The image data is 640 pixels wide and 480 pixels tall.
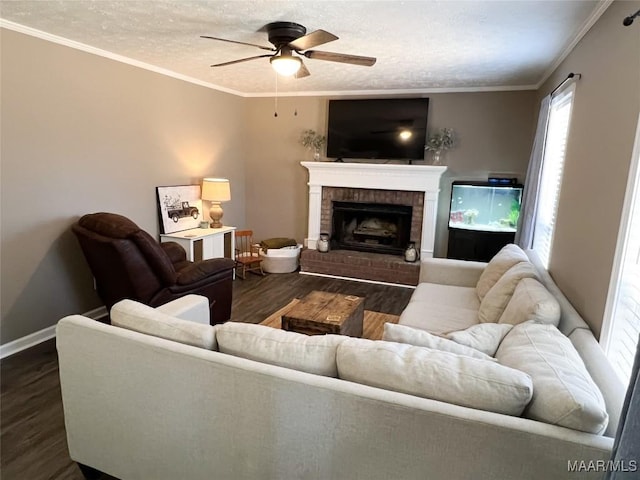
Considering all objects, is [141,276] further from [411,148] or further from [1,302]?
[411,148]

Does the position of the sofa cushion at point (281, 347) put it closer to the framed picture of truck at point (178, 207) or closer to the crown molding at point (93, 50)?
the crown molding at point (93, 50)

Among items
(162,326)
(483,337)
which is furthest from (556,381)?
(162,326)

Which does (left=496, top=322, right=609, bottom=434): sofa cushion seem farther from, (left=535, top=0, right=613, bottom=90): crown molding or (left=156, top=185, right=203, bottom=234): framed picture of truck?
(left=156, top=185, right=203, bottom=234): framed picture of truck

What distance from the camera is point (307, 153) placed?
19.8ft

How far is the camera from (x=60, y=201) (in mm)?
3533

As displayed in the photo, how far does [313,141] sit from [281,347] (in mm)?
4618

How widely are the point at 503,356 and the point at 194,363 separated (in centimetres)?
131

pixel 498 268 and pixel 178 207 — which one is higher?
pixel 178 207

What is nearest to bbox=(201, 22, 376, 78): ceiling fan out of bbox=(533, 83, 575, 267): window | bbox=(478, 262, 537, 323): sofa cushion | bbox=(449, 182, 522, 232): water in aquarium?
bbox=(533, 83, 575, 267): window

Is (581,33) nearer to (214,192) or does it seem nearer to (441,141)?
(441,141)

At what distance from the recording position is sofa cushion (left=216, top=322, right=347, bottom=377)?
1568mm

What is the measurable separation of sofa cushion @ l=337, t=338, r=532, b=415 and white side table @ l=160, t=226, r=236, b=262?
3447mm

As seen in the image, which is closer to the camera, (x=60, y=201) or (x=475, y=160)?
(x=60, y=201)

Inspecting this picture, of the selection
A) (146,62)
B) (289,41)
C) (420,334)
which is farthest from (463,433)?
(146,62)
